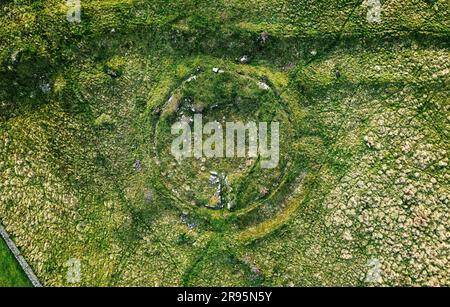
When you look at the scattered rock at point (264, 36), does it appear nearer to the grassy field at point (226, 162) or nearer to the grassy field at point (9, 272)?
the grassy field at point (226, 162)

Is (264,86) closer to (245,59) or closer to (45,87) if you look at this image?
(245,59)

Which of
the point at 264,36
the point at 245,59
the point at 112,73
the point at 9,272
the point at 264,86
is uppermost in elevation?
the point at 264,36

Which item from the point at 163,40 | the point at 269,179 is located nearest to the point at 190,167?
the point at 269,179

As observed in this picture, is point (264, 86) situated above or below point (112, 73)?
below

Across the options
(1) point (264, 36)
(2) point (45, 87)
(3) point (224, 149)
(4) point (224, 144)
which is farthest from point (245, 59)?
(2) point (45, 87)

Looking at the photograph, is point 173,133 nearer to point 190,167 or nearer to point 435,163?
point 190,167

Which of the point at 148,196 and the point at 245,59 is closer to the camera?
the point at 245,59

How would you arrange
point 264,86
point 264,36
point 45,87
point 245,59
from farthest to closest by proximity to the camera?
point 45,87, point 245,59, point 264,86, point 264,36

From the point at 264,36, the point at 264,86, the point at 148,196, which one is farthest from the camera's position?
the point at 148,196

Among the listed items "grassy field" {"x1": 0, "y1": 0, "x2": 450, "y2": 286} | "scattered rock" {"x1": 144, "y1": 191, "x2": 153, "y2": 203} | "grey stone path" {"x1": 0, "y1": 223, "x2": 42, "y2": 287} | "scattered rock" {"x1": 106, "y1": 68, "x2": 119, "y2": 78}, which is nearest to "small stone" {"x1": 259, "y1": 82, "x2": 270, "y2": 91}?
"grassy field" {"x1": 0, "y1": 0, "x2": 450, "y2": 286}
